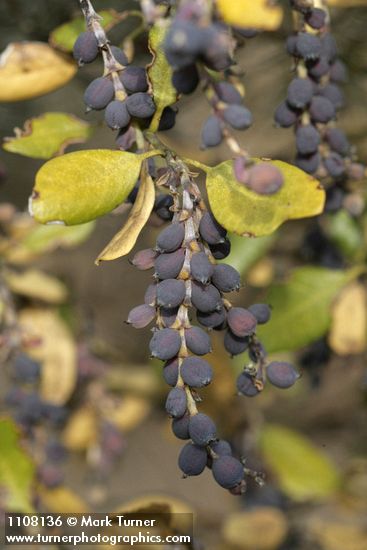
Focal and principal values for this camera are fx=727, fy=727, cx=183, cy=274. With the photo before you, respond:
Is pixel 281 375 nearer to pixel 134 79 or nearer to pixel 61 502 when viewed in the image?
pixel 134 79

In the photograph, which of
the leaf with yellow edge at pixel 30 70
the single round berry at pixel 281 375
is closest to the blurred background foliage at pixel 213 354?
the leaf with yellow edge at pixel 30 70

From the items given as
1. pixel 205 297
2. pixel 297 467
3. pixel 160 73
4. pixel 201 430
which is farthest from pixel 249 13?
pixel 297 467

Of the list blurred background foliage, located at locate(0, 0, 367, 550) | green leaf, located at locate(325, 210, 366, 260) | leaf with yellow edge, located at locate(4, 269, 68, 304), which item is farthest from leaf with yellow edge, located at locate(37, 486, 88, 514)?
green leaf, located at locate(325, 210, 366, 260)

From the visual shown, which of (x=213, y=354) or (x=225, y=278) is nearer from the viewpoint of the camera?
(x=225, y=278)

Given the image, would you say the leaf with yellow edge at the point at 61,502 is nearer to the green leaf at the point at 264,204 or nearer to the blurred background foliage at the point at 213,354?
the blurred background foliage at the point at 213,354

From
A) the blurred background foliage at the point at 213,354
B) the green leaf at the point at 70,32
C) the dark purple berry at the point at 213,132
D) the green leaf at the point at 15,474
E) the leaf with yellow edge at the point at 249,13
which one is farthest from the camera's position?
the blurred background foliage at the point at 213,354

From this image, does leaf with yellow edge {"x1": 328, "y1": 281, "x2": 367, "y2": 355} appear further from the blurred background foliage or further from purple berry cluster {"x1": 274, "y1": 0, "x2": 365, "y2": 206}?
purple berry cluster {"x1": 274, "y1": 0, "x2": 365, "y2": 206}

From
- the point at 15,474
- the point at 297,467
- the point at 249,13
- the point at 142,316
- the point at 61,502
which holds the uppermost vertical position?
the point at 249,13
